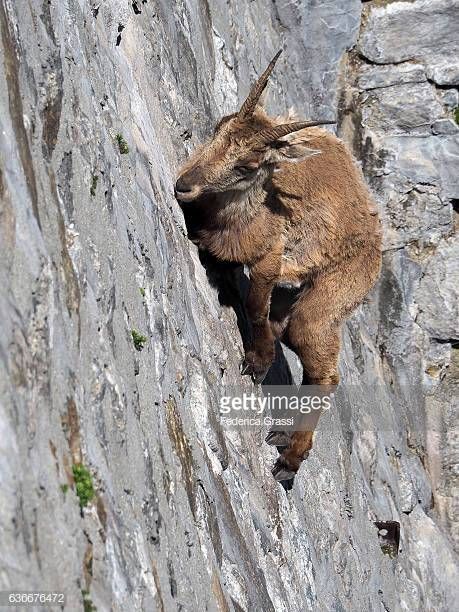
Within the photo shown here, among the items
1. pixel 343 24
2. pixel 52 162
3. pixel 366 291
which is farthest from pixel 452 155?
pixel 52 162

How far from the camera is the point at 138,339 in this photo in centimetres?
591

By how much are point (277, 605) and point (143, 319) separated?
8.22 feet

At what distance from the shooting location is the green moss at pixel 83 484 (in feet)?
15.0

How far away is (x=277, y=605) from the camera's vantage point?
7.39m

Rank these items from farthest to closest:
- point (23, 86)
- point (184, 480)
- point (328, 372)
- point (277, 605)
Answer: point (328, 372), point (277, 605), point (184, 480), point (23, 86)

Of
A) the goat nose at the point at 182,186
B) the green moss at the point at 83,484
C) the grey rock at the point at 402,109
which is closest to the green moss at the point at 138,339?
the green moss at the point at 83,484

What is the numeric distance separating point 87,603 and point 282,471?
434cm

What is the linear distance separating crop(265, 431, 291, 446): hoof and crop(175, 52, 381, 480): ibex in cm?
5

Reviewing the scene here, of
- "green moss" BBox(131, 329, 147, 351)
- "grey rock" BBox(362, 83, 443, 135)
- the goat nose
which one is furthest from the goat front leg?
"grey rock" BBox(362, 83, 443, 135)

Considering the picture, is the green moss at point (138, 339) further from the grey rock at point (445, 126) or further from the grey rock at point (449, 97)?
the grey rock at point (449, 97)

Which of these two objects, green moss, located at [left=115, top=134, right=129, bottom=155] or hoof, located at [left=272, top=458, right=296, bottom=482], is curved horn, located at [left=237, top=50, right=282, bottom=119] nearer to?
green moss, located at [left=115, top=134, right=129, bottom=155]

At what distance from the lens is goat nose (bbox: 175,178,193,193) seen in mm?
7406

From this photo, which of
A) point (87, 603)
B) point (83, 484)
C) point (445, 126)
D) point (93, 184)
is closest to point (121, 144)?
point (93, 184)

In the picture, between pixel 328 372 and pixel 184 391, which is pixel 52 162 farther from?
pixel 328 372
